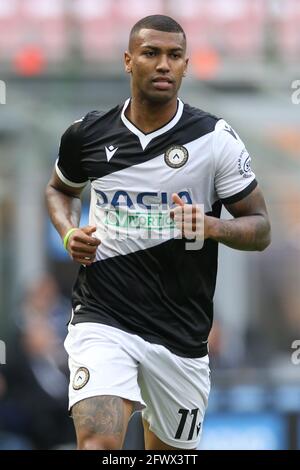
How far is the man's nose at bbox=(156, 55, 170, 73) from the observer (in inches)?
276

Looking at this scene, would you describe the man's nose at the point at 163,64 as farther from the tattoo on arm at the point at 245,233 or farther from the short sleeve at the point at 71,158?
the tattoo on arm at the point at 245,233

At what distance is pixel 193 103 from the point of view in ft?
49.9

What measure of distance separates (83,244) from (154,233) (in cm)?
54

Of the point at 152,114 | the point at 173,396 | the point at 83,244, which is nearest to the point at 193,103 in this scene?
the point at 152,114

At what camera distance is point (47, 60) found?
15977 mm

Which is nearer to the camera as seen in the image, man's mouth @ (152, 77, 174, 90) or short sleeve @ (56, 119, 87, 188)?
man's mouth @ (152, 77, 174, 90)

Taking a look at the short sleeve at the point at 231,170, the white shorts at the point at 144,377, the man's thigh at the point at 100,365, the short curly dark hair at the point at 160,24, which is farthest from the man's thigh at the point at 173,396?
the short curly dark hair at the point at 160,24

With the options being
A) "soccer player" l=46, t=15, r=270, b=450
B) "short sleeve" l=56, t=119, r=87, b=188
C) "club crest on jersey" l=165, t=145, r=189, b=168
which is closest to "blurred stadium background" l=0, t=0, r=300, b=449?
"short sleeve" l=56, t=119, r=87, b=188

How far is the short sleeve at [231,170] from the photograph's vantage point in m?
7.12

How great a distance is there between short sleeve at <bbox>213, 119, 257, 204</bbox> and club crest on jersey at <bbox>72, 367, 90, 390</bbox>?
1245 millimetres

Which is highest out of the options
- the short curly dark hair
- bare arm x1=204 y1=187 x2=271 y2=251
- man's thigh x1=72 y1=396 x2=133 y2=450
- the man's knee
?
the short curly dark hair

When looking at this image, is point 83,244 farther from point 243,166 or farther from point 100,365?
point 243,166

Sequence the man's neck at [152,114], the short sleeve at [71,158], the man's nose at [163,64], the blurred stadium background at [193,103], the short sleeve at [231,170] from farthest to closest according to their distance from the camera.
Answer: the blurred stadium background at [193,103], the short sleeve at [71,158], the man's neck at [152,114], the short sleeve at [231,170], the man's nose at [163,64]

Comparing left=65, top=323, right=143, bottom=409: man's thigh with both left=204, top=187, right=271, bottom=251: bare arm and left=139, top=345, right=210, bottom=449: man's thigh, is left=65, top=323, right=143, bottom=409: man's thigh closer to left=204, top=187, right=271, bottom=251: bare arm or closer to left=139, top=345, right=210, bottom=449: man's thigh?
left=139, top=345, right=210, bottom=449: man's thigh
